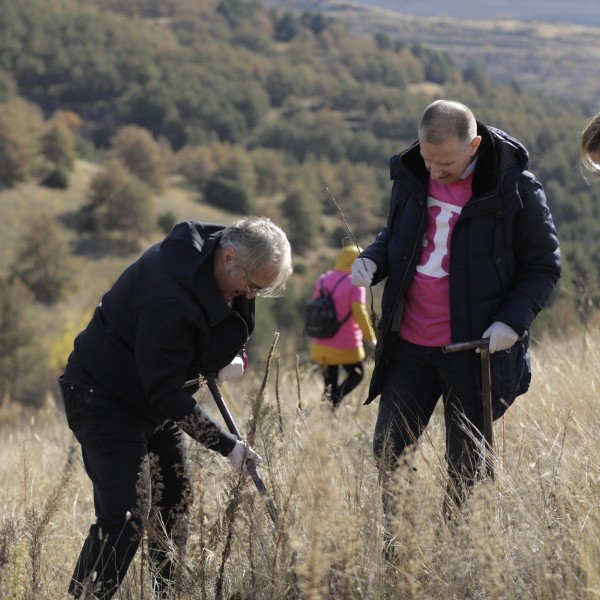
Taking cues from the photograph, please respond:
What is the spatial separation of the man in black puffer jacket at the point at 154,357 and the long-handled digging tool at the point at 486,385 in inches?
24.0

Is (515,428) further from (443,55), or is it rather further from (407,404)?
(443,55)

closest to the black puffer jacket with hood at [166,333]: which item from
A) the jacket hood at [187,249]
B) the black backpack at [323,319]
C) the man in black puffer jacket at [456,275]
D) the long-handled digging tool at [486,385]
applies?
the jacket hood at [187,249]

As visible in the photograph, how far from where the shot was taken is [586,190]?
68.1 meters

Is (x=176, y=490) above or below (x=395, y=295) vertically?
below

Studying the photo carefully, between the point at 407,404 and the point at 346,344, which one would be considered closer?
the point at 407,404

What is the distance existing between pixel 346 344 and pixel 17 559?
13.8ft

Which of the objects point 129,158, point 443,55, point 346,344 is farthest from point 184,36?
point 346,344

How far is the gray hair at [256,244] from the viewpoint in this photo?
2939mm

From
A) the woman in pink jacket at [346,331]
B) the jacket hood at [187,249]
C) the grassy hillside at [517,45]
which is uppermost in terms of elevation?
the jacket hood at [187,249]

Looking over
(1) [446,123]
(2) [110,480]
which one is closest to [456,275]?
(1) [446,123]

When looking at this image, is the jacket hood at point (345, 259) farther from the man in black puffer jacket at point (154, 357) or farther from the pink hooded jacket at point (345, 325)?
the man in black puffer jacket at point (154, 357)

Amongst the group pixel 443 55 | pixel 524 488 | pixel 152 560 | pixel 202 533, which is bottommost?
pixel 443 55

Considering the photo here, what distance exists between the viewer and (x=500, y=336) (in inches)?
121

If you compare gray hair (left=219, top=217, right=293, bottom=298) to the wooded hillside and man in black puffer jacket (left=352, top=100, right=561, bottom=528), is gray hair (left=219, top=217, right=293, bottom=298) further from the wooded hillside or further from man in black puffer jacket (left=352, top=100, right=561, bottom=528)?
the wooded hillside
